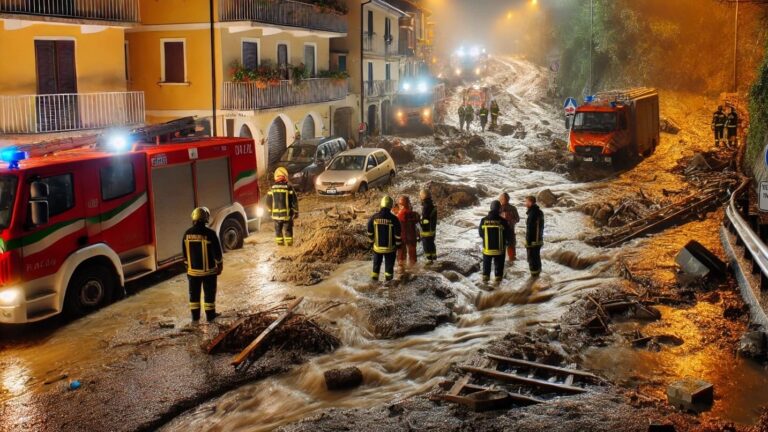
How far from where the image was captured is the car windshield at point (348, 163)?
22.7m

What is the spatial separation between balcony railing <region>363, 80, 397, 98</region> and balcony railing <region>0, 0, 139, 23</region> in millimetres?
20595

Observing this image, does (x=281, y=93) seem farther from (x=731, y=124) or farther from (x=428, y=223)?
(x=731, y=124)

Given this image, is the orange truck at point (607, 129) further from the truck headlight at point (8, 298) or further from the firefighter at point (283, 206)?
the truck headlight at point (8, 298)

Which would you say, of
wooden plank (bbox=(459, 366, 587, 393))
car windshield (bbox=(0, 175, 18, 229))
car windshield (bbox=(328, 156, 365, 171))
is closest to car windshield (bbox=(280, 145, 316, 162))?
car windshield (bbox=(328, 156, 365, 171))

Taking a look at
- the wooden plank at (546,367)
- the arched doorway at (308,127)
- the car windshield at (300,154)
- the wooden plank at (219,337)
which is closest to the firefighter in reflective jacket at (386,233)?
the wooden plank at (219,337)

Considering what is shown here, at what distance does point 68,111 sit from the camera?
62.1 feet

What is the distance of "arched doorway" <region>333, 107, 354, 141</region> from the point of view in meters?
37.9

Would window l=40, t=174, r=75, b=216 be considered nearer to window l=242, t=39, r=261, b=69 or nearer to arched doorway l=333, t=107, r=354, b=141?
window l=242, t=39, r=261, b=69

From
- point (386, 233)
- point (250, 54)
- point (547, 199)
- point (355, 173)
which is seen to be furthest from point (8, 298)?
point (250, 54)

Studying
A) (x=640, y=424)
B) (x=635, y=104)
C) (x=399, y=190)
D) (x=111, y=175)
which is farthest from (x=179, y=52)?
(x=640, y=424)

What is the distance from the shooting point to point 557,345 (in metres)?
10.1

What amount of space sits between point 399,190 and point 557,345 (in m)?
13.9

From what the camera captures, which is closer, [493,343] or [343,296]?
[493,343]

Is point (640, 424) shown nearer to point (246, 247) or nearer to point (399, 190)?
point (246, 247)
